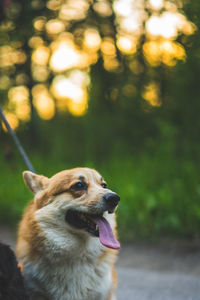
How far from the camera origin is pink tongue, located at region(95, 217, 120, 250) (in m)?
3.59

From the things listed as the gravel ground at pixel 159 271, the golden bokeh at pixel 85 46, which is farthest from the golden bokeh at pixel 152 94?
the gravel ground at pixel 159 271

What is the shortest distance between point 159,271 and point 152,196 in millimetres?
2049

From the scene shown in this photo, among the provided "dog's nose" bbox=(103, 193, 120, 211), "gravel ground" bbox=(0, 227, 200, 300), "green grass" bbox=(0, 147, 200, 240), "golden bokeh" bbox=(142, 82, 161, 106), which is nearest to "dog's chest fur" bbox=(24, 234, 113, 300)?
"dog's nose" bbox=(103, 193, 120, 211)

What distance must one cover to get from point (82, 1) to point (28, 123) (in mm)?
5421

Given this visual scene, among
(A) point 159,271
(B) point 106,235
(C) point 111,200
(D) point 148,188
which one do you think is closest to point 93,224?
(B) point 106,235

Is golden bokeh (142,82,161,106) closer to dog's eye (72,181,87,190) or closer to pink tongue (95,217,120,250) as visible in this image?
dog's eye (72,181,87,190)

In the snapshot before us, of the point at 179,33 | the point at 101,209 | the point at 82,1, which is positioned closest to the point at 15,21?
the point at 82,1

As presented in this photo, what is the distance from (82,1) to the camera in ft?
Answer: 40.1

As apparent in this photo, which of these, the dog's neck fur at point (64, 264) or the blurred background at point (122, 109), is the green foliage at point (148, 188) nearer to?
the blurred background at point (122, 109)

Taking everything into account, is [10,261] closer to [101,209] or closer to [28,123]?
[101,209]

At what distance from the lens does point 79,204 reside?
12.5ft

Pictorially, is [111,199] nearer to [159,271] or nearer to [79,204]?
[79,204]

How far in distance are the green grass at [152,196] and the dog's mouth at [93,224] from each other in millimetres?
3061

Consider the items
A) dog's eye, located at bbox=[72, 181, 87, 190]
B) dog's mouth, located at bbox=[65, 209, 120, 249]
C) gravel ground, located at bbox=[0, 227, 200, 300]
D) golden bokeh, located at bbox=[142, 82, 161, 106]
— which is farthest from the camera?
golden bokeh, located at bbox=[142, 82, 161, 106]
